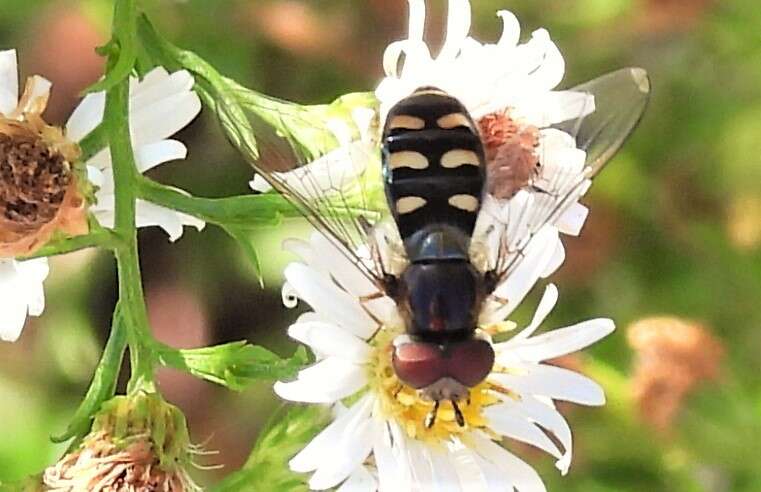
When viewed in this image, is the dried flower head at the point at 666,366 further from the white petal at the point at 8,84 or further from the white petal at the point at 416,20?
the white petal at the point at 8,84

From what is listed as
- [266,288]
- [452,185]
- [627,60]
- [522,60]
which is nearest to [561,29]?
[627,60]

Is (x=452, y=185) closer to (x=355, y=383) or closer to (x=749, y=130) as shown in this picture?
(x=355, y=383)

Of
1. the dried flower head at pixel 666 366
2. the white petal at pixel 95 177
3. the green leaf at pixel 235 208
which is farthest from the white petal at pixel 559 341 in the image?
the dried flower head at pixel 666 366

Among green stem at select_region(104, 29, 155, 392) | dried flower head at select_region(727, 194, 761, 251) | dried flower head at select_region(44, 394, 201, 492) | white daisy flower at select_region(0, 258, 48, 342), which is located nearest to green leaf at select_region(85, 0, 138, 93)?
green stem at select_region(104, 29, 155, 392)

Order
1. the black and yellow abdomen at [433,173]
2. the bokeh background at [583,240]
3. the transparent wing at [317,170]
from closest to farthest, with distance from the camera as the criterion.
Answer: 1. the transparent wing at [317,170]
2. the black and yellow abdomen at [433,173]
3. the bokeh background at [583,240]

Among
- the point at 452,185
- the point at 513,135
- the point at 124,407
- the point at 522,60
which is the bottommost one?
the point at 124,407

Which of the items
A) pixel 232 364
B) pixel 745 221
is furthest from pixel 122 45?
pixel 745 221
